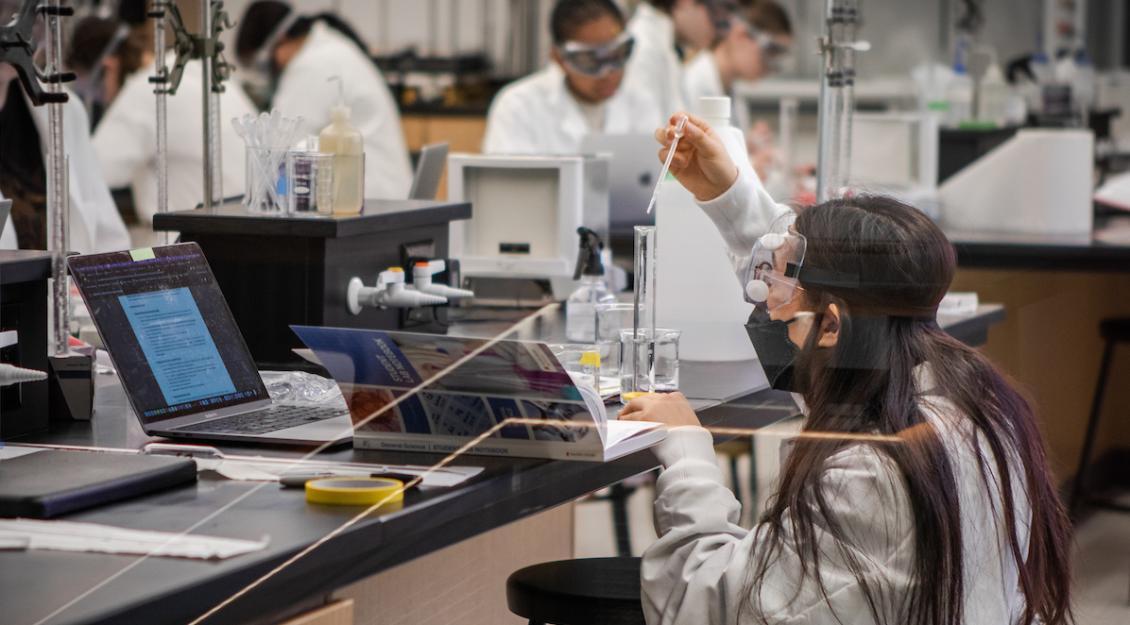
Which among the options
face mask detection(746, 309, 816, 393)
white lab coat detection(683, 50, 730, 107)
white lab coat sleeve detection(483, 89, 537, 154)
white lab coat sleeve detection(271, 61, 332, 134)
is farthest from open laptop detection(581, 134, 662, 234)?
white lab coat detection(683, 50, 730, 107)

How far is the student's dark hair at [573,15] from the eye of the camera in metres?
4.27

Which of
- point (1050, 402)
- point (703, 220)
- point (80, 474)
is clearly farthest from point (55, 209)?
point (1050, 402)

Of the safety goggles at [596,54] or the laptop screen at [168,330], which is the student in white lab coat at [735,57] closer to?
the safety goggles at [596,54]

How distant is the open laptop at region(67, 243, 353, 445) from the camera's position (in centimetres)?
152

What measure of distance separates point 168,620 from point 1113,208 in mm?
3244

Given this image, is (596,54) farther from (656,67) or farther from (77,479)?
(77,479)

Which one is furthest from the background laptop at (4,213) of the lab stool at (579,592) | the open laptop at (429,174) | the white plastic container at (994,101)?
the white plastic container at (994,101)

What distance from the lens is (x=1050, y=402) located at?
2613 millimetres

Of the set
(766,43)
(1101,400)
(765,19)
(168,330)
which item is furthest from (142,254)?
(765,19)

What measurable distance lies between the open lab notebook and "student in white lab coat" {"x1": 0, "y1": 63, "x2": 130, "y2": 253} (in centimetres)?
40

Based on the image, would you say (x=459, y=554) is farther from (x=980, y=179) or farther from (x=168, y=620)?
(x=980, y=179)

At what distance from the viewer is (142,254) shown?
1.65m

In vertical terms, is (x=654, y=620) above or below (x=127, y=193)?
below

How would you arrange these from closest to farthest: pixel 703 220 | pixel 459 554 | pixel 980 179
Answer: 1. pixel 459 554
2. pixel 703 220
3. pixel 980 179
